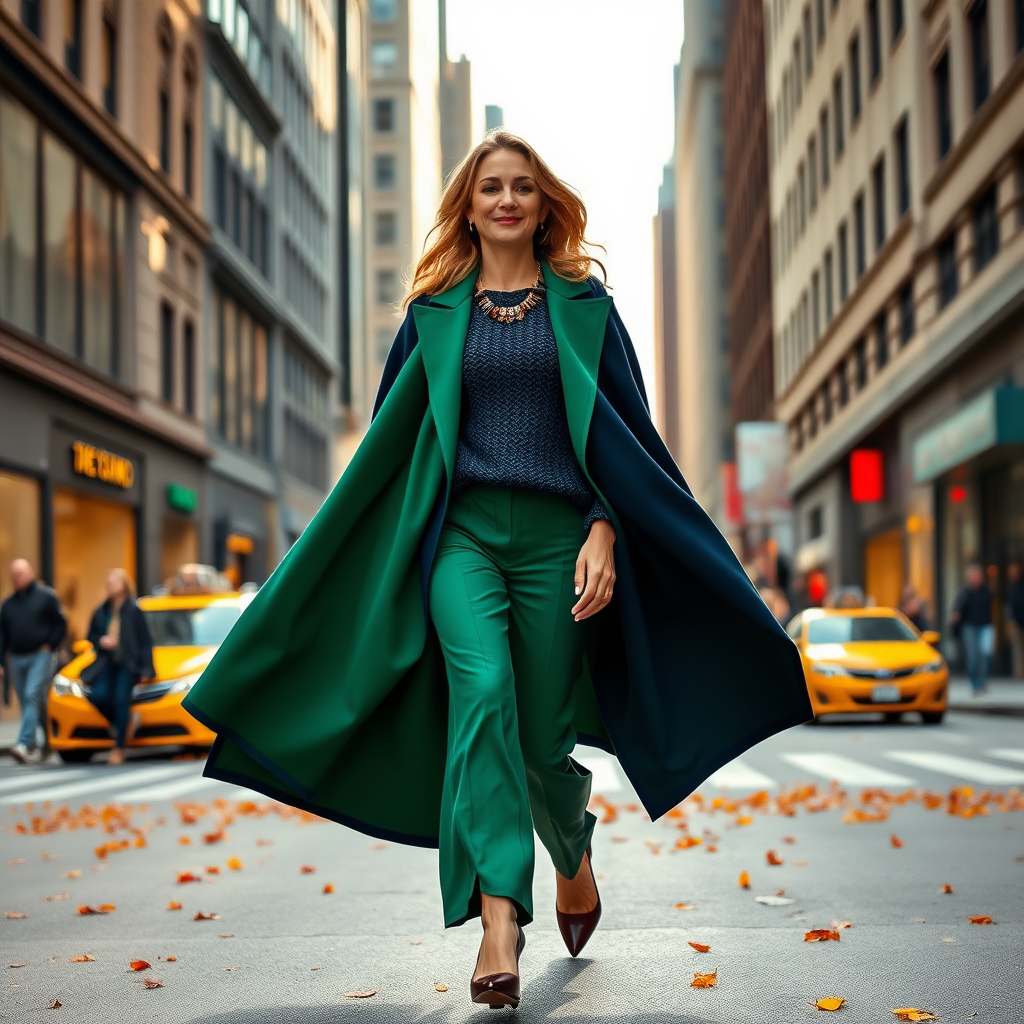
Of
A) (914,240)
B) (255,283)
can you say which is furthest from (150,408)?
(914,240)

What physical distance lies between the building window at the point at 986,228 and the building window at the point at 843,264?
39.1ft

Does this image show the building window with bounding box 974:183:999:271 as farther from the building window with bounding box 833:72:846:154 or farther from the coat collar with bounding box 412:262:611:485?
the coat collar with bounding box 412:262:611:485

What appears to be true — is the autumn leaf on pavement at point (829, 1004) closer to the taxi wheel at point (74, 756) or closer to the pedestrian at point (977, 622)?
the taxi wheel at point (74, 756)

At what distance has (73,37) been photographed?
2369 centimetres

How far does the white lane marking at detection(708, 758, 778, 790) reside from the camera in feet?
33.1

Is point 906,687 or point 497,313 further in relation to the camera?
point 906,687

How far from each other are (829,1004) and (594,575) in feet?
3.73

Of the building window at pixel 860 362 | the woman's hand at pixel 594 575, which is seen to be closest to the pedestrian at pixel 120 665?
the woman's hand at pixel 594 575

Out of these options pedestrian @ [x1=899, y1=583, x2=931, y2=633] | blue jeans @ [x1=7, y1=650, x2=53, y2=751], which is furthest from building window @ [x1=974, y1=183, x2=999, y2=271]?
blue jeans @ [x1=7, y1=650, x2=53, y2=751]

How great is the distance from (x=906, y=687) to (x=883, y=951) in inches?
490

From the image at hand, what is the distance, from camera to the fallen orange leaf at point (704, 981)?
153 inches

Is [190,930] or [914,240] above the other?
[914,240]

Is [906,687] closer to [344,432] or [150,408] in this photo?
[150,408]

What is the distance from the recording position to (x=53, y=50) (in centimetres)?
2214
